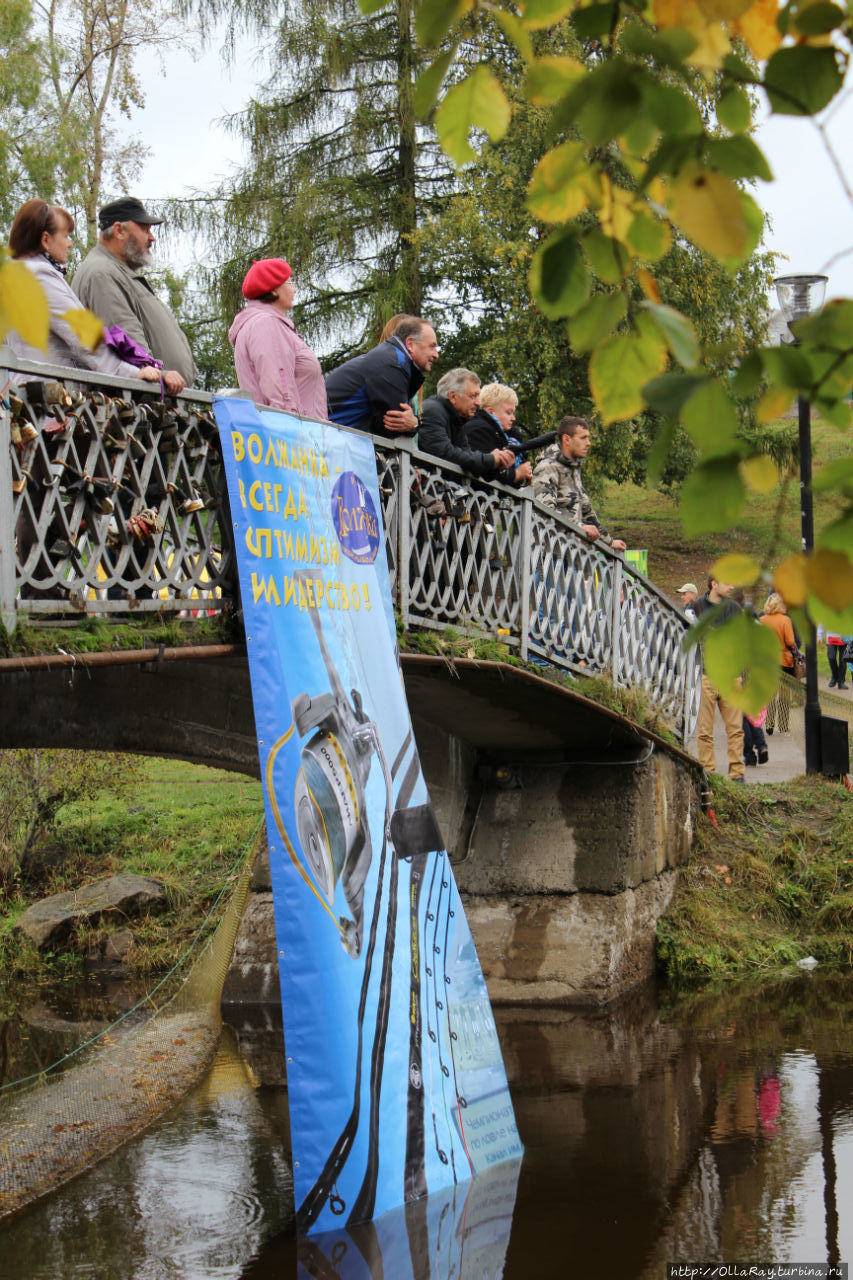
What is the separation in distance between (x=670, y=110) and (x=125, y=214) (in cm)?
443

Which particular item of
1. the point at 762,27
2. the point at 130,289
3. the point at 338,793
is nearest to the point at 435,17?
the point at 762,27

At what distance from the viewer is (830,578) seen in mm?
1632

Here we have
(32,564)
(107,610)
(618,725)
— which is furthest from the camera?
(618,725)

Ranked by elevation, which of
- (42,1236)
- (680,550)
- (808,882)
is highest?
(680,550)

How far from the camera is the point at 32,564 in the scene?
4727mm

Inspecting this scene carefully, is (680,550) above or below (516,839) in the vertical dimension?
above

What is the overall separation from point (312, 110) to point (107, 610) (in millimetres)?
16337

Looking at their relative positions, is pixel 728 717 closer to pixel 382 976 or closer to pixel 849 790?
pixel 849 790

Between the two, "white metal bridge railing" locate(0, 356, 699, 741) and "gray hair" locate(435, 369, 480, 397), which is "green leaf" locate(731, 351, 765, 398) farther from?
"gray hair" locate(435, 369, 480, 397)

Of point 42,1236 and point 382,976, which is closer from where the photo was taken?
point 382,976

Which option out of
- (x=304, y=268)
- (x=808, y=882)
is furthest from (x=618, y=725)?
(x=304, y=268)

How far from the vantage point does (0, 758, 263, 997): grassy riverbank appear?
42.2ft

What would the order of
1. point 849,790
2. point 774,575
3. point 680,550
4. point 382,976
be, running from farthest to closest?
point 680,550 → point 849,790 → point 382,976 → point 774,575

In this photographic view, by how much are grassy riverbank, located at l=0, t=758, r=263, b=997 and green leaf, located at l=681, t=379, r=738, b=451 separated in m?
11.9
